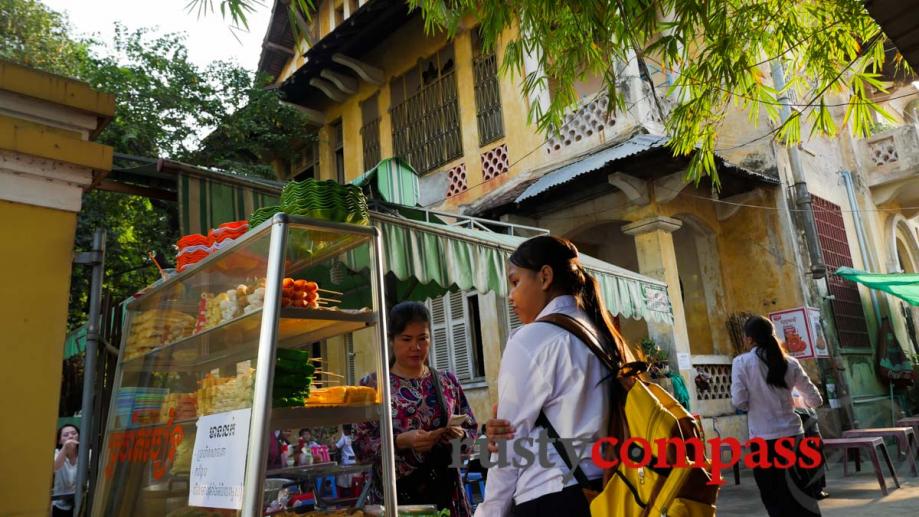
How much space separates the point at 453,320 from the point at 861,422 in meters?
6.96

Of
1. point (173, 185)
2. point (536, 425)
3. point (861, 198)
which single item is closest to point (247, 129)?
point (173, 185)

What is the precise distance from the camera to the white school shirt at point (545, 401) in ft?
5.06

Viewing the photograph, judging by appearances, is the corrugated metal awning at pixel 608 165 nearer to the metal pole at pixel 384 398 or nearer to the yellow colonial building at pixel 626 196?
the yellow colonial building at pixel 626 196

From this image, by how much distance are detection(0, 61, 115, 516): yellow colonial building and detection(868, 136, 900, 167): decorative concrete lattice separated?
14.5 m

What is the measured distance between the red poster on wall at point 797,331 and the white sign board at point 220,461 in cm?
896

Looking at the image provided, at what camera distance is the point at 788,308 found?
9422 millimetres

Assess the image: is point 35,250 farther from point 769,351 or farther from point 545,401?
point 769,351

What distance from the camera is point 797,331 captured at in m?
8.98

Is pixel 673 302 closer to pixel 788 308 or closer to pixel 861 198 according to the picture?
pixel 788 308

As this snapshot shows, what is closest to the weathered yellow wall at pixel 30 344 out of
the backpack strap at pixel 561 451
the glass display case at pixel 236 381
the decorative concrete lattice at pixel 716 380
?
the glass display case at pixel 236 381

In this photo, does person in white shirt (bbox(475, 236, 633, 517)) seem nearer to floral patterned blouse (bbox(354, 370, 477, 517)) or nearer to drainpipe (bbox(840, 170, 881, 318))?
floral patterned blouse (bbox(354, 370, 477, 517))

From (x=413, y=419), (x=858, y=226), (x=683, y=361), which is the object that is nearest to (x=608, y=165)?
(x=683, y=361)

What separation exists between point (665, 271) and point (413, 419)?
6565 mm

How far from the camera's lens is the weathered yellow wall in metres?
2.62
